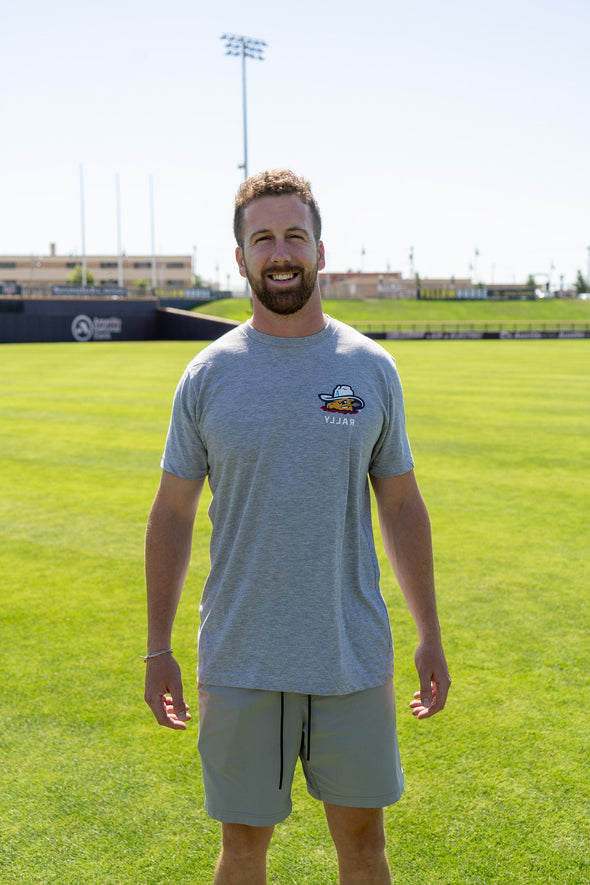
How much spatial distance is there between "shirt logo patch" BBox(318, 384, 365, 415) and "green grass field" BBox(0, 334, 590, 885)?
192 centimetres

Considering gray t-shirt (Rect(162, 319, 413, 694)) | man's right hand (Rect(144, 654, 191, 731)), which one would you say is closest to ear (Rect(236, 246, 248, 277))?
gray t-shirt (Rect(162, 319, 413, 694))

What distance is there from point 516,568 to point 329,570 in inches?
192

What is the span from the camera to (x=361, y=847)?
2.47 metres

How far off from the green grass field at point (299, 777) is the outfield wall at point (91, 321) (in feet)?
119

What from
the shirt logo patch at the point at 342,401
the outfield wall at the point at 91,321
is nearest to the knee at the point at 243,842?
the shirt logo patch at the point at 342,401

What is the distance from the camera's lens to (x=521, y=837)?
353 cm

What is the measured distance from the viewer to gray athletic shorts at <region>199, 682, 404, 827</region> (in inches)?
96.1

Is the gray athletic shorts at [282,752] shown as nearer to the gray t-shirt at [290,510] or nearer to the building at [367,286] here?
the gray t-shirt at [290,510]

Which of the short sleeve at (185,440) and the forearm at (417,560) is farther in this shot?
the forearm at (417,560)

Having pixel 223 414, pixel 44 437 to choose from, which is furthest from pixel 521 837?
pixel 44 437

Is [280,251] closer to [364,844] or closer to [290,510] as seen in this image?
[290,510]

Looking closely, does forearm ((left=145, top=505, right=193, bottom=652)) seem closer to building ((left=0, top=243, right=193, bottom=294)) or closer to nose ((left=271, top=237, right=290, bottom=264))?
nose ((left=271, top=237, right=290, bottom=264))

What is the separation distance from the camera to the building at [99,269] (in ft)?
445

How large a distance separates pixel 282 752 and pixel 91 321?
4868 centimetres
